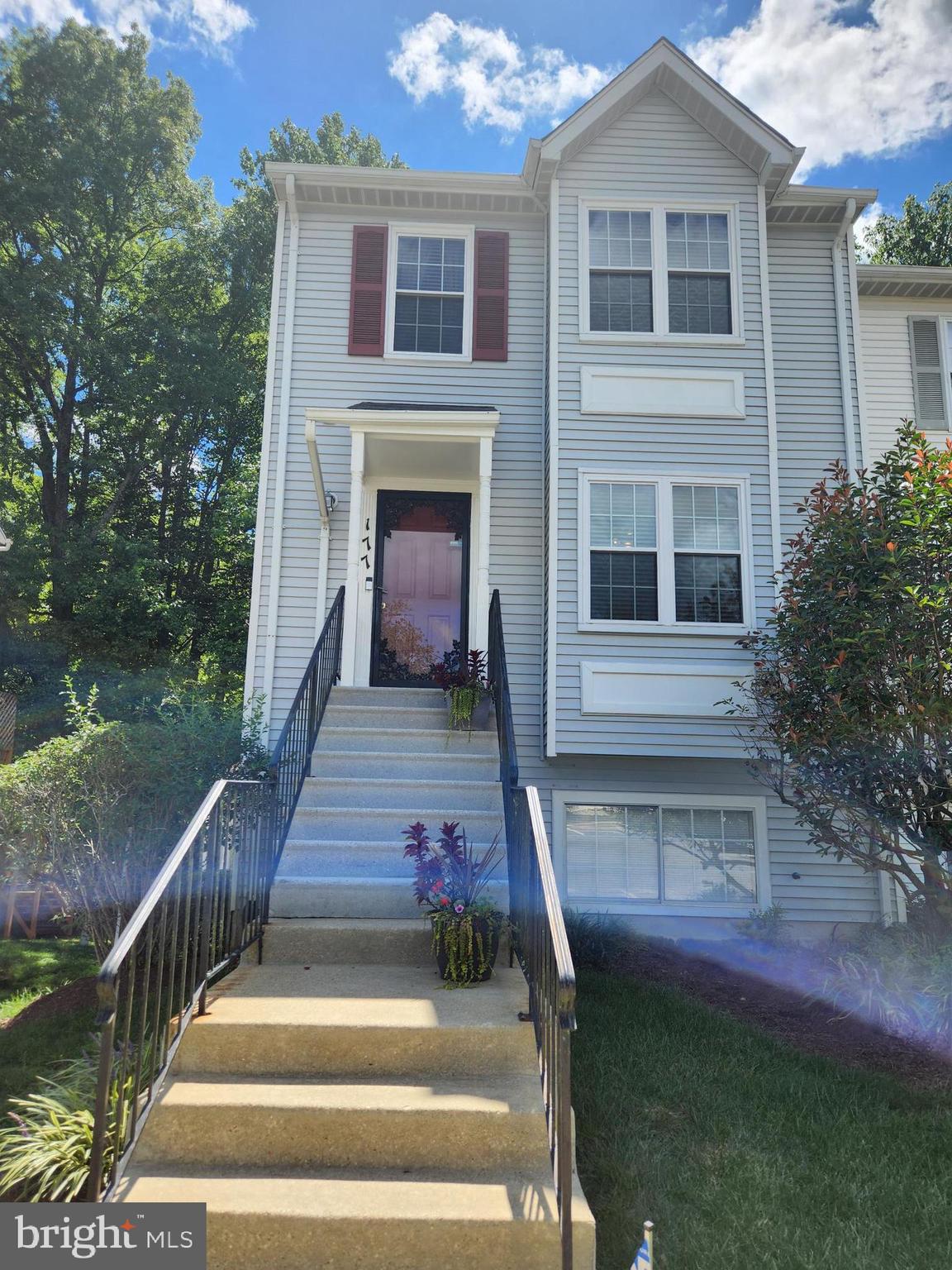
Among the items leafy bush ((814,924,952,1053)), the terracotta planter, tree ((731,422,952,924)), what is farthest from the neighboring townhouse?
the terracotta planter

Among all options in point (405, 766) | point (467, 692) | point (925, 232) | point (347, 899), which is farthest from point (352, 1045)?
point (925, 232)

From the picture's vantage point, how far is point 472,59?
1341cm

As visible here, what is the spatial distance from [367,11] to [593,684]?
9091mm

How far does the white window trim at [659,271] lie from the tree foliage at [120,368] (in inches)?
→ 393

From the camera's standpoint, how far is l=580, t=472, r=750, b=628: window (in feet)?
24.6

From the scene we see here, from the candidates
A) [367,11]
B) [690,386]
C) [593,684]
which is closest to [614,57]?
[367,11]

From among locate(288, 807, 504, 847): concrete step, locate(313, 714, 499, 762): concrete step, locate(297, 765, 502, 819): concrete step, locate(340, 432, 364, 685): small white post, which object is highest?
locate(340, 432, 364, 685): small white post

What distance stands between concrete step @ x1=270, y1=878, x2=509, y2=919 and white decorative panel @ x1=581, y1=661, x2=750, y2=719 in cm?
263

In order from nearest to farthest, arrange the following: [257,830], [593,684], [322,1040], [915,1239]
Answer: [915,1239] → [322,1040] → [257,830] → [593,684]

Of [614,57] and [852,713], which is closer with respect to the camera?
[852,713]

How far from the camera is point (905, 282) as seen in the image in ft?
33.2

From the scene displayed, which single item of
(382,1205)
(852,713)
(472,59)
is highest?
(472,59)

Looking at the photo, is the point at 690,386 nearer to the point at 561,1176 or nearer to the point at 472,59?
the point at 561,1176

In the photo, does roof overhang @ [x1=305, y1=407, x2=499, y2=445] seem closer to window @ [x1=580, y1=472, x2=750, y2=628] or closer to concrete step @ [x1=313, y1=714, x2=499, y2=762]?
window @ [x1=580, y1=472, x2=750, y2=628]
